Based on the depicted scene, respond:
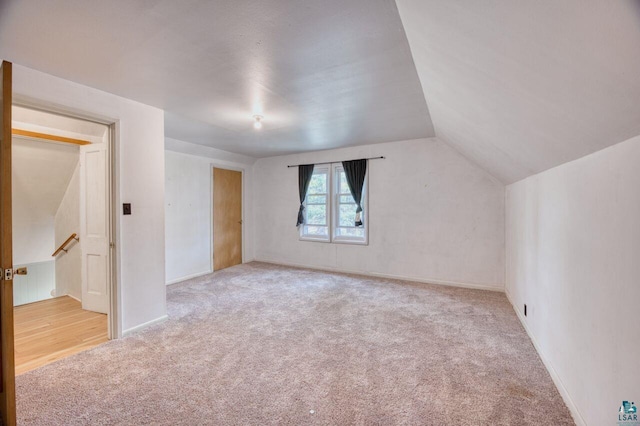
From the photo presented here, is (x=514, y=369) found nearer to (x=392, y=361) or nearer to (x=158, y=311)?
(x=392, y=361)

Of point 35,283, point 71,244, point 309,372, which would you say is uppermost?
point 71,244

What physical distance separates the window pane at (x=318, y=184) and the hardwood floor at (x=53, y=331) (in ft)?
12.8

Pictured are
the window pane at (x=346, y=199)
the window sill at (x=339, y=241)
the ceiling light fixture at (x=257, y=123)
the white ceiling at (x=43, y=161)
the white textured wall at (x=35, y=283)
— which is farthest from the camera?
the window pane at (x=346, y=199)

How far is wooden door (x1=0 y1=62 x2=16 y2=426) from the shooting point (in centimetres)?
153

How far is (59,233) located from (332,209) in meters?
4.46

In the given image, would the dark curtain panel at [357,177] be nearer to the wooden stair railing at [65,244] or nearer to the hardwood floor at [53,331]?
the hardwood floor at [53,331]

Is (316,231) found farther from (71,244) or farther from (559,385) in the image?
(559,385)

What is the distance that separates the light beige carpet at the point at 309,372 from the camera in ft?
5.61

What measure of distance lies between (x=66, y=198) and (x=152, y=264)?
2.35m

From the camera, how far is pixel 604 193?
138cm

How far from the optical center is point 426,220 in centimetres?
463

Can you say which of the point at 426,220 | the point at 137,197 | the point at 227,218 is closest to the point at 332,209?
the point at 426,220

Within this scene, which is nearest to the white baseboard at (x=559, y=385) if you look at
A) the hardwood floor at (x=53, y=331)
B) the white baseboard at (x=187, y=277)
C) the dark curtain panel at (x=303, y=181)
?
the hardwood floor at (x=53, y=331)

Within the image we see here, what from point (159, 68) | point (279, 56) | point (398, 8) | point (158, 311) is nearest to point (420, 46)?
→ point (398, 8)
